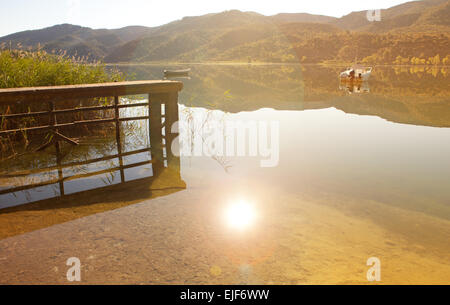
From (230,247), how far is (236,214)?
0.99 m

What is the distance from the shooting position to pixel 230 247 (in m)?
3.98

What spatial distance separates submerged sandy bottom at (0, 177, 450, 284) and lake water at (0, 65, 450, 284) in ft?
0.05

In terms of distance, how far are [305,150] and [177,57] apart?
127 m

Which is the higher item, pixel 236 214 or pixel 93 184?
pixel 93 184

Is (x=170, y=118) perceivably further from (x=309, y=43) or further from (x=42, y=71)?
(x=309, y=43)

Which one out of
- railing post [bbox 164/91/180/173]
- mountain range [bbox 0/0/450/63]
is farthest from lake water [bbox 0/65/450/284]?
mountain range [bbox 0/0/450/63]

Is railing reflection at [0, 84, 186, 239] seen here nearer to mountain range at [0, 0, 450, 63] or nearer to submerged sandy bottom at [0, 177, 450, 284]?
submerged sandy bottom at [0, 177, 450, 284]

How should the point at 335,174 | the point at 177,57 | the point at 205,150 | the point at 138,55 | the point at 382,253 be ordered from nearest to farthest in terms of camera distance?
the point at 382,253, the point at 335,174, the point at 205,150, the point at 177,57, the point at 138,55

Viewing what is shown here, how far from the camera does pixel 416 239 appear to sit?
4402 millimetres

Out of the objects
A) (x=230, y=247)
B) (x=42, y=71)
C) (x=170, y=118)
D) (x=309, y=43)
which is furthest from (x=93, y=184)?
(x=309, y=43)

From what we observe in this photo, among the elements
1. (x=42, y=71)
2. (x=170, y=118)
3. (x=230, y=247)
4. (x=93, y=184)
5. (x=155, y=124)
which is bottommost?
(x=230, y=247)

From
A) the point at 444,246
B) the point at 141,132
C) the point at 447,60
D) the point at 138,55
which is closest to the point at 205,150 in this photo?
the point at 141,132
